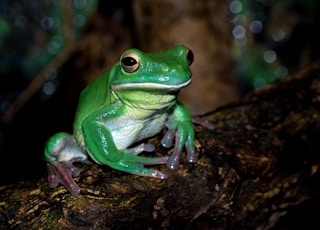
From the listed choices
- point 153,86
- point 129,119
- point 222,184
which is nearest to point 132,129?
point 129,119

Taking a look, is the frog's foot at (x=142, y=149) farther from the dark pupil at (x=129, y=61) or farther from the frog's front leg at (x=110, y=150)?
the dark pupil at (x=129, y=61)

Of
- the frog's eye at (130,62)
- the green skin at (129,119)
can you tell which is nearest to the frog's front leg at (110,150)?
the green skin at (129,119)

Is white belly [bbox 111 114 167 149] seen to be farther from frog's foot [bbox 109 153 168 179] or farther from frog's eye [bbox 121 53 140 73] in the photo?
frog's eye [bbox 121 53 140 73]

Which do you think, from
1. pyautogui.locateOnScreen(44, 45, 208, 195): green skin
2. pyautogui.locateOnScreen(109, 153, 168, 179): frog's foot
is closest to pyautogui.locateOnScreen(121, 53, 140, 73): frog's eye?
pyautogui.locateOnScreen(44, 45, 208, 195): green skin

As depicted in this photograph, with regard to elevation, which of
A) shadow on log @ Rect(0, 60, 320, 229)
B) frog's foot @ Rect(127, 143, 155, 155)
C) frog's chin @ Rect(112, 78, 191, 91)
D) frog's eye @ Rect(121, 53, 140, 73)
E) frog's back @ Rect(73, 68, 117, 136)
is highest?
frog's eye @ Rect(121, 53, 140, 73)

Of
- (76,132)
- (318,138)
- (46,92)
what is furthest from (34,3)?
(318,138)

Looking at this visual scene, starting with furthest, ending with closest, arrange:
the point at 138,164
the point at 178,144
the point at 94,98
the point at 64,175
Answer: the point at 94,98 → the point at 178,144 → the point at 138,164 → the point at 64,175

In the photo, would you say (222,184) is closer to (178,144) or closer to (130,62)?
(178,144)
